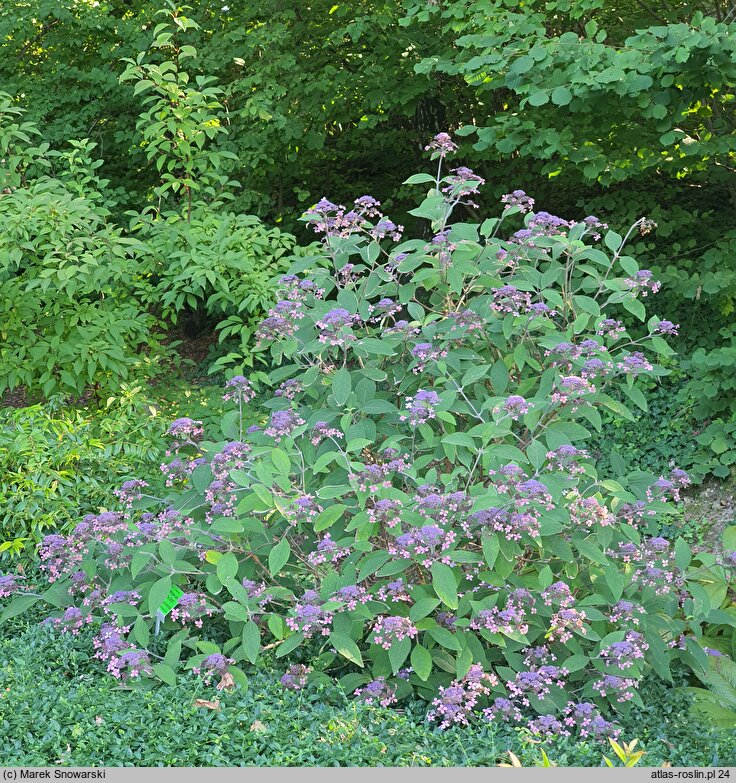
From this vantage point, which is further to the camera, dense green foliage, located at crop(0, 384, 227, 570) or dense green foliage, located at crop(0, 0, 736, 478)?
dense green foliage, located at crop(0, 0, 736, 478)

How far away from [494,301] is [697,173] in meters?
4.44

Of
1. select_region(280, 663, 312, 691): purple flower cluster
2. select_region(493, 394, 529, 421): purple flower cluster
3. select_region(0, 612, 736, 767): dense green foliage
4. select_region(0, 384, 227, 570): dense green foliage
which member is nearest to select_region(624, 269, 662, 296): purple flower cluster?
select_region(493, 394, 529, 421): purple flower cluster

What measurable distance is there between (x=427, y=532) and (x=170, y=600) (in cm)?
94

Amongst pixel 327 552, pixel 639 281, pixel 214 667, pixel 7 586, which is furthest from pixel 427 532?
pixel 7 586

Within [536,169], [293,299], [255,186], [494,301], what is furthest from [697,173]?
[293,299]

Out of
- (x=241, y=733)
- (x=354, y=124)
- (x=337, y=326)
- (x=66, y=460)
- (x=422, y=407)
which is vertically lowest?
(x=66, y=460)

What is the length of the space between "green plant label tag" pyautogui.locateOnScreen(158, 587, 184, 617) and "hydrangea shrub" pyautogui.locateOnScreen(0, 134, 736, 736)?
0.05 metres

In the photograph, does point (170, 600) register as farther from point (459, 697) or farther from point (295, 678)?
point (459, 697)

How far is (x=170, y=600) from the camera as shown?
292 centimetres

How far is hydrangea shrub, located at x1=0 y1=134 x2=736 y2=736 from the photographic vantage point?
2.76 m

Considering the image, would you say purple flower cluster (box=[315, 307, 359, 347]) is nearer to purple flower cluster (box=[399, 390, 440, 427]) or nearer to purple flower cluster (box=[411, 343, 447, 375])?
purple flower cluster (box=[411, 343, 447, 375])

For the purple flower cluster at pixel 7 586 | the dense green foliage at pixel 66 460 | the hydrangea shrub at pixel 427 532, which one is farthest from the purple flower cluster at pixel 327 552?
the dense green foliage at pixel 66 460

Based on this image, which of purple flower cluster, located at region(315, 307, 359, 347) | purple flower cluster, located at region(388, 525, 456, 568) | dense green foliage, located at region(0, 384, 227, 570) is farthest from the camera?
dense green foliage, located at region(0, 384, 227, 570)

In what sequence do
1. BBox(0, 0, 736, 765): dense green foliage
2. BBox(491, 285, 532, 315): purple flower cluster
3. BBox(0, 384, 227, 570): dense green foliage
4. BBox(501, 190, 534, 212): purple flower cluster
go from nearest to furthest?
BBox(0, 0, 736, 765): dense green foliage → BBox(491, 285, 532, 315): purple flower cluster → BBox(501, 190, 534, 212): purple flower cluster → BBox(0, 384, 227, 570): dense green foliage
